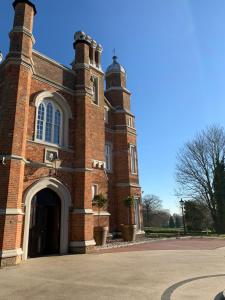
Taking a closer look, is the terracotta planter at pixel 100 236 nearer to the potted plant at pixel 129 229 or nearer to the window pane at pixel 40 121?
the potted plant at pixel 129 229

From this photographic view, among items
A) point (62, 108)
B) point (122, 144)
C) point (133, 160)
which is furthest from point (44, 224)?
point (133, 160)

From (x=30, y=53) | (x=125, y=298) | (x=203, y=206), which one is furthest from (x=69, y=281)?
(x=203, y=206)

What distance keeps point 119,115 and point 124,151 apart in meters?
3.42

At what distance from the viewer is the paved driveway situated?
18.9 ft

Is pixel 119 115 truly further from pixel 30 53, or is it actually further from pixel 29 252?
pixel 29 252

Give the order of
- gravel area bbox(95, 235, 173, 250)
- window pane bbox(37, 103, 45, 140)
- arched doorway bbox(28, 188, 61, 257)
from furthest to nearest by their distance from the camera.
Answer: gravel area bbox(95, 235, 173, 250), window pane bbox(37, 103, 45, 140), arched doorway bbox(28, 188, 61, 257)

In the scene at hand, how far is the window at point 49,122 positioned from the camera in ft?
44.0

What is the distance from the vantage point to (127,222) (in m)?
19.2

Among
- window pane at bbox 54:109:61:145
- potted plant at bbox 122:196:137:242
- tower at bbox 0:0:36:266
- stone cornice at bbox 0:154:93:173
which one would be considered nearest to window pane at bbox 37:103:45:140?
window pane at bbox 54:109:61:145

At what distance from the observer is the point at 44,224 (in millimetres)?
13039

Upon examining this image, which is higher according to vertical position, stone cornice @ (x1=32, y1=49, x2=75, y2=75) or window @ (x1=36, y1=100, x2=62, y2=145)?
stone cornice @ (x1=32, y1=49, x2=75, y2=75)

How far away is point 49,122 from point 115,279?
939 centimetres

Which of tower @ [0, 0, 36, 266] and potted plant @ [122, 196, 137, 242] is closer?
tower @ [0, 0, 36, 266]

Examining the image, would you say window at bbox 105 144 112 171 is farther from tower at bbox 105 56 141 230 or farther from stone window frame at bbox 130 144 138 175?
stone window frame at bbox 130 144 138 175
